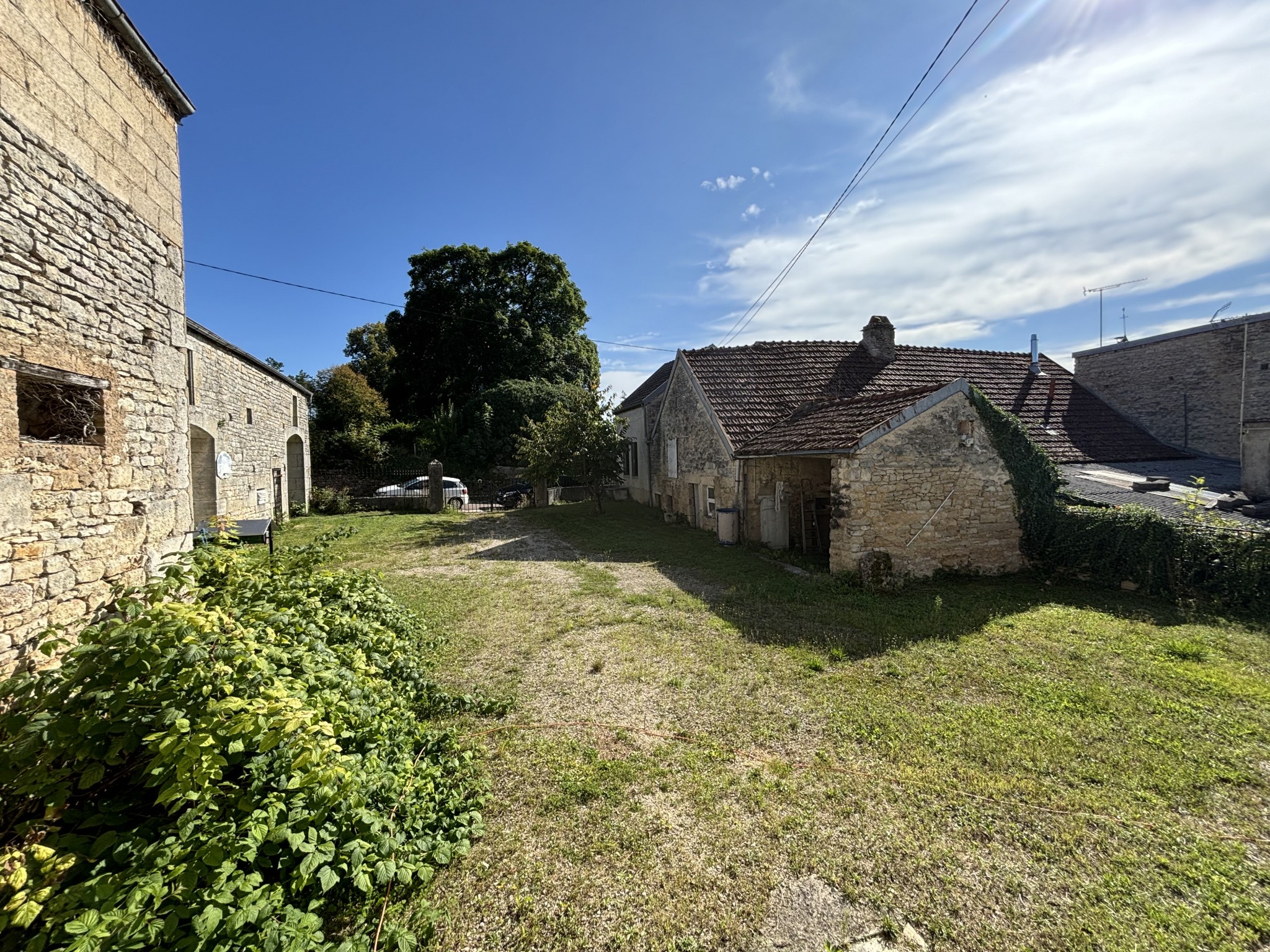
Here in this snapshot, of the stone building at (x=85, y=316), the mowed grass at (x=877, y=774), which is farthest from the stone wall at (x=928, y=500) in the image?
the stone building at (x=85, y=316)

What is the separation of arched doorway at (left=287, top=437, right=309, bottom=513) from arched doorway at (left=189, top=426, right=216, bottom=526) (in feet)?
23.0

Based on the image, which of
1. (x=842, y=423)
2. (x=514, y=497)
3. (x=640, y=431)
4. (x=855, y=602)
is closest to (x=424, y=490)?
(x=514, y=497)

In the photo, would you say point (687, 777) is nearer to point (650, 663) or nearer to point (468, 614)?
point (650, 663)

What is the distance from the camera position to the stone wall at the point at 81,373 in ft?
12.4

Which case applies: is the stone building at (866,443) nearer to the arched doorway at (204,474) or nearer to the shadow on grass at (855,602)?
the shadow on grass at (855,602)

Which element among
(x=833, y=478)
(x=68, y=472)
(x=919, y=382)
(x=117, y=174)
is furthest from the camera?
(x=919, y=382)

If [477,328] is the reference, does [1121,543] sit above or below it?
below

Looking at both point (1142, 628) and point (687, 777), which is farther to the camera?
point (1142, 628)

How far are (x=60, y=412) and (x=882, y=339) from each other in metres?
16.5

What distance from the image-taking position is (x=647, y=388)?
25906 mm

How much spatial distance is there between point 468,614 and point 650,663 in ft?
10.7

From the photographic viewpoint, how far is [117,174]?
16.3 feet

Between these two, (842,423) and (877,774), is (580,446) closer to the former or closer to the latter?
(842,423)

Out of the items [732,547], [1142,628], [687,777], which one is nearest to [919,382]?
[732,547]
